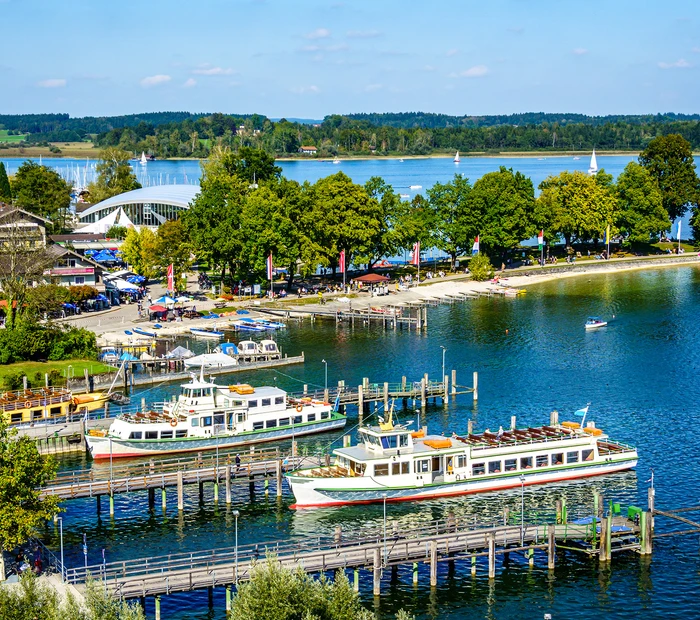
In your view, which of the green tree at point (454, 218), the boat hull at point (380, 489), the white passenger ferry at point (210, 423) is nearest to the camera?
the boat hull at point (380, 489)

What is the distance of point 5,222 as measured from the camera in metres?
146

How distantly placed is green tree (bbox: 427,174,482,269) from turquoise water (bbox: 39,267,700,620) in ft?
55.3

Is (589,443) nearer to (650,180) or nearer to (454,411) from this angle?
(454,411)

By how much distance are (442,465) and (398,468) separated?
10.3 ft

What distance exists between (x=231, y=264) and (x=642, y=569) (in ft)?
314

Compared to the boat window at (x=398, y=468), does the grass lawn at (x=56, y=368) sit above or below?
above

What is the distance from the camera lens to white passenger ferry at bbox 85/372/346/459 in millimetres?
80812

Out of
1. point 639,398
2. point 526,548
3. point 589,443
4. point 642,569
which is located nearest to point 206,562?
point 526,548

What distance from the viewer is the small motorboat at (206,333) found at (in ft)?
406

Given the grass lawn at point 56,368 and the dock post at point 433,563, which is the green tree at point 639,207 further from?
the dock post at point 433,563

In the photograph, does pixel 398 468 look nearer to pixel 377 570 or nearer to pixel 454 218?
pixel 377 570

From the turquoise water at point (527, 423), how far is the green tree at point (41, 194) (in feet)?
242

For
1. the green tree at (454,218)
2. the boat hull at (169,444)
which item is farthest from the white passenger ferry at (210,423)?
the green tree at (454,218)

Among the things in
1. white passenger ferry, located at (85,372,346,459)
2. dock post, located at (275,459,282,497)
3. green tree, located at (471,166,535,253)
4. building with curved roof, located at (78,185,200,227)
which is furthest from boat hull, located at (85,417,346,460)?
building with curved roof, located at (78,185,200,227)
